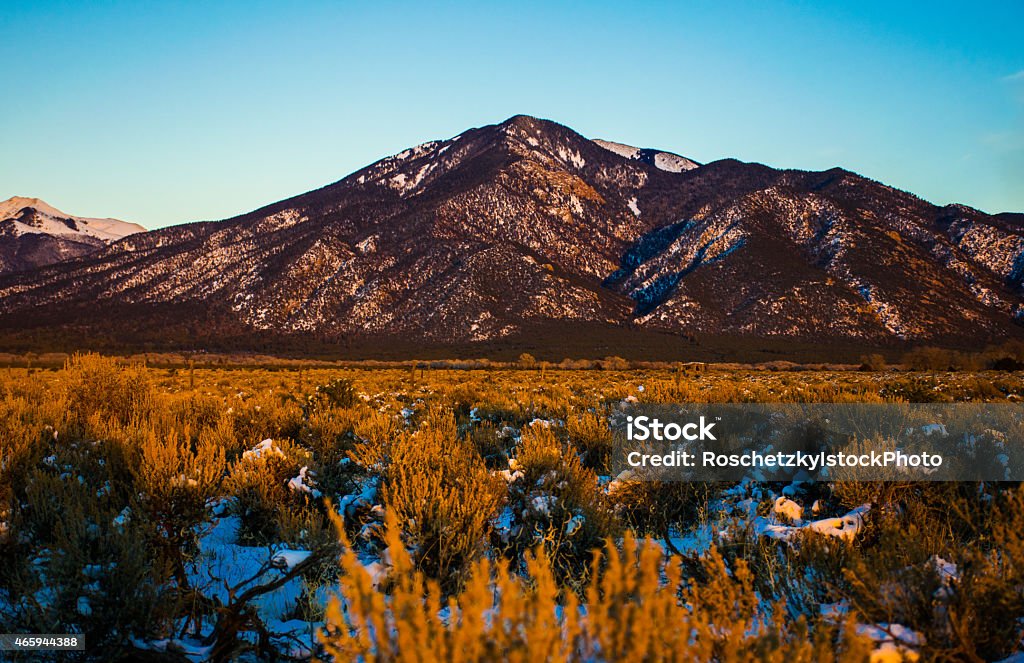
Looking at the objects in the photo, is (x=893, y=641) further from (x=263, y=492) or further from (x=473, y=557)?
→ (x=263, y=492)

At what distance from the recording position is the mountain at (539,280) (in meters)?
106

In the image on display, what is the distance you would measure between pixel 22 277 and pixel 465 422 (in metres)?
196

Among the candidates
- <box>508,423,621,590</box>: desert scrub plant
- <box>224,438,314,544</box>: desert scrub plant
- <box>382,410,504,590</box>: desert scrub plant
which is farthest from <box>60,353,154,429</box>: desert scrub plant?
<box>508,423,621,590</box>: desert scrub plant

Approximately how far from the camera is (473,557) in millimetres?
4062

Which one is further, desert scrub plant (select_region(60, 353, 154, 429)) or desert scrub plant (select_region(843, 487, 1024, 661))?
desert scrub plant (select_region(60, 353, 154, 429))

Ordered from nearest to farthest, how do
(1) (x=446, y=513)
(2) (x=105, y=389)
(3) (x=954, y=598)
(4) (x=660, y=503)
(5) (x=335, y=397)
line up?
(3) (x=954, y=598) → (1) (x=446, y=513) → (4) (x=660, y=503) → (2) (x=105, y=389) → (5) (x=335, y=397)

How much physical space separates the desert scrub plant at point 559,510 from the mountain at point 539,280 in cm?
9236

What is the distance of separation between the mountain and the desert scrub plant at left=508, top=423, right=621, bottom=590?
9236cm

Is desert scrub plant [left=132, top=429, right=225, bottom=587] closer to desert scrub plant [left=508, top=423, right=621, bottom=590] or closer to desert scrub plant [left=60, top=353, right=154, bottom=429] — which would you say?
desert scrub plant [left=508, top=423, right=621, bottom=590]

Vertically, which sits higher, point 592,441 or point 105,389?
A: point 592,441

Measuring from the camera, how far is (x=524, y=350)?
9875 centimetres

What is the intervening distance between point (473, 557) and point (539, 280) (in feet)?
384

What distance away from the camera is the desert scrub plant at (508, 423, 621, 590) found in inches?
169

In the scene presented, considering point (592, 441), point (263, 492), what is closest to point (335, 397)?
point (592, 441)
